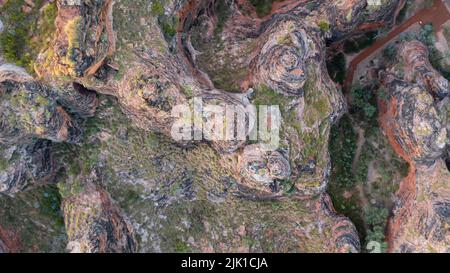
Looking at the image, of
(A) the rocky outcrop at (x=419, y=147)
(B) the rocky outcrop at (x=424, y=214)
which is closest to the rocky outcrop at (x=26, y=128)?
(A) the rocky outcrop at (x=419, y=147)

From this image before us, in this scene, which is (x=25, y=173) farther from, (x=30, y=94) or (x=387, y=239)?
(x=387, y=239)

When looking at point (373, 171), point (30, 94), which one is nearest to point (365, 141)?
point (373, 171)

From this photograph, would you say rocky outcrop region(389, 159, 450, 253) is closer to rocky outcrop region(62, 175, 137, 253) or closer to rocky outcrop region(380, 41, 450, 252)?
rocky outcrop region(380, 41, 450, 252)

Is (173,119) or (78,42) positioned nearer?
(78,42)

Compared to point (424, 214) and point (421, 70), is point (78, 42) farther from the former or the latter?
point (424, 214)

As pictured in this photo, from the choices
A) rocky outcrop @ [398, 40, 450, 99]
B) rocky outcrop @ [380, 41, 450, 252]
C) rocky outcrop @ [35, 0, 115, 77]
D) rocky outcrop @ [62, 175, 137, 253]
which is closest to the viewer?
rocky outcrop @ [35, 0, 115, 77]

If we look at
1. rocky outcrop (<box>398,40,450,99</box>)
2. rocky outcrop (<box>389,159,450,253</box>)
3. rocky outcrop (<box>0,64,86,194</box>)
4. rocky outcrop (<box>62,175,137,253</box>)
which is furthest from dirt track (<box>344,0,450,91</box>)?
rocky outcrop (<box>0,64,86,194</box>)

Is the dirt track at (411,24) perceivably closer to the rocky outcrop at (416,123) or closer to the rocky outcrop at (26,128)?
the rocky outcrop at (416,123)

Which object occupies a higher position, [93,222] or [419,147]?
[419,147]

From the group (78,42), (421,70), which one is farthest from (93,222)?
(421,70)
